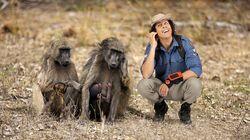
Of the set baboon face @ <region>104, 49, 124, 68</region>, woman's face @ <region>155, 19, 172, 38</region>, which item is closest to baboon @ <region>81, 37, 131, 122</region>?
baboon face @ <region>104, 49, 124, 68</region>

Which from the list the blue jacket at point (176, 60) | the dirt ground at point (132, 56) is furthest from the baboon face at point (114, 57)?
the dirt ground at point (132, 56)

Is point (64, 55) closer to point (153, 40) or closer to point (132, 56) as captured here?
point (153, 40)

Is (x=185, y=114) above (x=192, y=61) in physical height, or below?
below

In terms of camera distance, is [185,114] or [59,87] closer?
[59,87]

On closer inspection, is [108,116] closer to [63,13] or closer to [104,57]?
[104,57]

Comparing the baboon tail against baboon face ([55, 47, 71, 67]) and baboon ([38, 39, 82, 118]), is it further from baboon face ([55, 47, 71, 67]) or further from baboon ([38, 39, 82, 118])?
baboon face ([55, 47, 71, 67])

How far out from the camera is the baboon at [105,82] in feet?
18.9

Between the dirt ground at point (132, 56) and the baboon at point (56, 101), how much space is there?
19cm

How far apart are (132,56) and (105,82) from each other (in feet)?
11.6

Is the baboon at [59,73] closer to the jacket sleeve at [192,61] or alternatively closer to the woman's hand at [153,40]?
the woman's hand at [153,40]

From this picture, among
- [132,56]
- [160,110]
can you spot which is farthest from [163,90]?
[132,56]

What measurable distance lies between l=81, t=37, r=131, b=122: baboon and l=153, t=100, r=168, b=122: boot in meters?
0.33

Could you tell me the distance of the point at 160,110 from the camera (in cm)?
607

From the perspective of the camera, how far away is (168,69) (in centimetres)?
594
